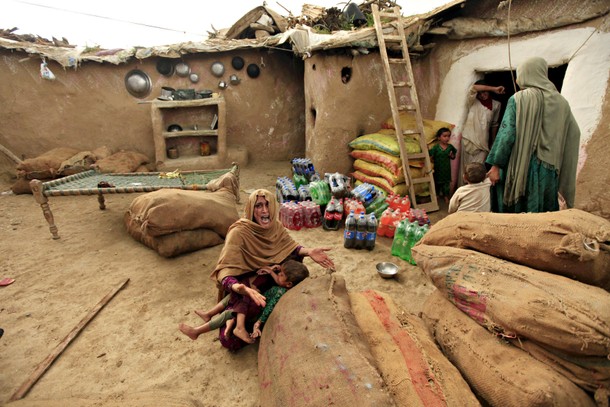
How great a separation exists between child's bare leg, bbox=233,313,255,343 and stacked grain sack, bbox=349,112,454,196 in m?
3.90

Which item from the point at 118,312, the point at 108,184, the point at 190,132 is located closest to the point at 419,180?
the point at 118,312

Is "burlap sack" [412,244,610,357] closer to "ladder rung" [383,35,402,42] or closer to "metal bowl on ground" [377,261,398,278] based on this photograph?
"metal bowl on ground" [377,261,398,278]

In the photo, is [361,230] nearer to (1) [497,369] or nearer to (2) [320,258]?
(2) [320,258]

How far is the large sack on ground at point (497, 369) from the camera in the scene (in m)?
1.58

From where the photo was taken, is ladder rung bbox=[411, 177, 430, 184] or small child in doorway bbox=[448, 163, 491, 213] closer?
small child in doorway bbox=[448, 163, 491, 213]

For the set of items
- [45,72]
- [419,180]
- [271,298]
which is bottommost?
[271,298]

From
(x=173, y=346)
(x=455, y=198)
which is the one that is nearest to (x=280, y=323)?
(x=173, y=346)

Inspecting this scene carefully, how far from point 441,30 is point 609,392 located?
19.8ft

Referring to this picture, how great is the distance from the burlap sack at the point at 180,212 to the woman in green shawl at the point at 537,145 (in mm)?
3514

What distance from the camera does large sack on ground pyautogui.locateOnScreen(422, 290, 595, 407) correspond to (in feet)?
5.20

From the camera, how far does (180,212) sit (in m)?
4.11

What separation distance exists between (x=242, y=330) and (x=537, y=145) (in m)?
3.34

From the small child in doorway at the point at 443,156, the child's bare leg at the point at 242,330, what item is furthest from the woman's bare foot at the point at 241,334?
the small child in doorway at the point at 443,156

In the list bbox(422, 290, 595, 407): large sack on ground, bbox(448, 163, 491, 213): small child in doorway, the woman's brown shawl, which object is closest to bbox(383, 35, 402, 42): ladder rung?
bbox(448, 163, 491, 213): small child in doorway
